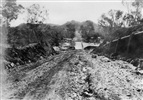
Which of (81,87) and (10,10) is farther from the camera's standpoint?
(10,10)

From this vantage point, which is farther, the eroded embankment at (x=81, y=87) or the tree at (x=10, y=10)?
the tree at (x=10, y=10)

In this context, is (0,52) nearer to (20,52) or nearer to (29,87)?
(20,52)

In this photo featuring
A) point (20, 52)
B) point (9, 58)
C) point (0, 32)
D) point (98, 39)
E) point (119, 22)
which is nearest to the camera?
point (9, 58)

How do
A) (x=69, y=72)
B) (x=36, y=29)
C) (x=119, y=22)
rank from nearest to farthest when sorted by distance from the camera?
(x=69, y=72) → (x=36, y=29) → (x=119, y=22)

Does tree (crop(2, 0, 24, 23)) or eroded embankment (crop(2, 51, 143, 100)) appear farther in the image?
tree (crop(2, 0, 24, 23))

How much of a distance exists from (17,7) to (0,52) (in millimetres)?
17701

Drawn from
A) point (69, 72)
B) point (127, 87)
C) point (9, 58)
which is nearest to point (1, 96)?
point (69, 72)

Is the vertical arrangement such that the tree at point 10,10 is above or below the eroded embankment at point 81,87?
above

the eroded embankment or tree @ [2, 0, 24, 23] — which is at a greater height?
tree @ [2, 0, 24, 23]

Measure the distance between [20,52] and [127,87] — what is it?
62.2 feet

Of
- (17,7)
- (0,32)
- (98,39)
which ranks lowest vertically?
(98,39)

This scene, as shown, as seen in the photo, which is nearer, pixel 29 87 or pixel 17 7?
pixel 29 87

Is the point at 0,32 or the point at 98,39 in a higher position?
the point at 0,32

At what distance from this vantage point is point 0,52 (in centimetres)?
2147
